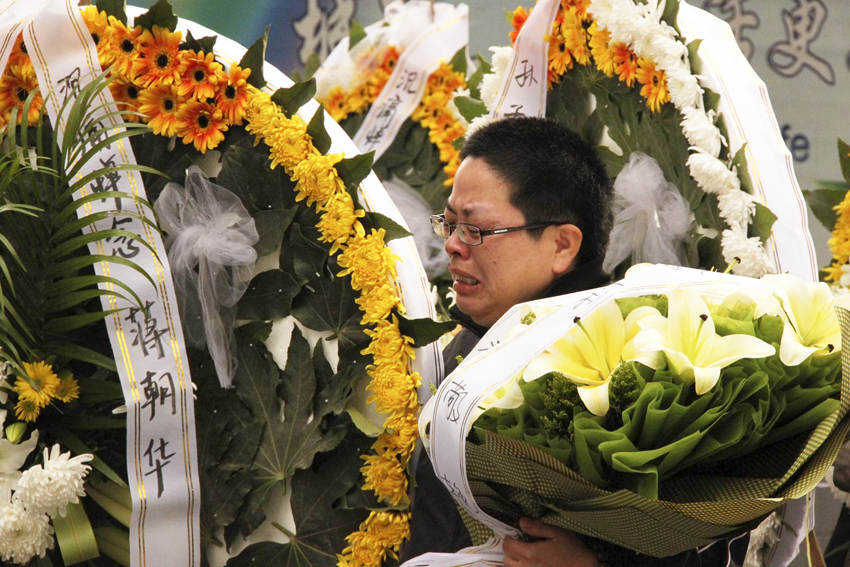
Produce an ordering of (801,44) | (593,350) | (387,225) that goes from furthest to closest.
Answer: (801,44), (387,225), (593,350)

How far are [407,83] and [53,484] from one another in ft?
6.68

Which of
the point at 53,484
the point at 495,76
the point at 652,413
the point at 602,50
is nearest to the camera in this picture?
the point at 652,413

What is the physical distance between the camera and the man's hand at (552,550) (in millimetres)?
1490

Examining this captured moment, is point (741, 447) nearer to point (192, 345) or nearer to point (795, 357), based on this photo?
point (795, 357)

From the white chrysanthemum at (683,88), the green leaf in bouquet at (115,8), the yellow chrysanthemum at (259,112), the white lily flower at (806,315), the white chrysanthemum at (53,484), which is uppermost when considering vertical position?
the green leaf in bouquet at (115,8)

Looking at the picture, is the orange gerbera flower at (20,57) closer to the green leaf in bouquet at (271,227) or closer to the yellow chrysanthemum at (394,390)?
the green leaf in bouquet at (271,227)

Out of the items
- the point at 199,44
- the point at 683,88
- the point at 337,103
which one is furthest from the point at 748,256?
the point at 337,103

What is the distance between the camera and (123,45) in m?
2.01

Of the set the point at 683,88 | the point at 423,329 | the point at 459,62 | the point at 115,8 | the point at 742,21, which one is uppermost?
the point at 115,8

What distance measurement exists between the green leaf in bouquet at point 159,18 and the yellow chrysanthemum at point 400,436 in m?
0.96

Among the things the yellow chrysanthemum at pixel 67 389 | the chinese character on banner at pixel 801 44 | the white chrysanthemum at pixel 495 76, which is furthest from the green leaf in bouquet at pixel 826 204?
the yellow chrysanthemum at pixel 67 389

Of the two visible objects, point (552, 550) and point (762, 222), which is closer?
point (552, 550)

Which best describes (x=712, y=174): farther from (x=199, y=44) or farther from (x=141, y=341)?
(x=141, y=341)

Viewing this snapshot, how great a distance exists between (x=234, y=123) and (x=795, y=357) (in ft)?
4.02
